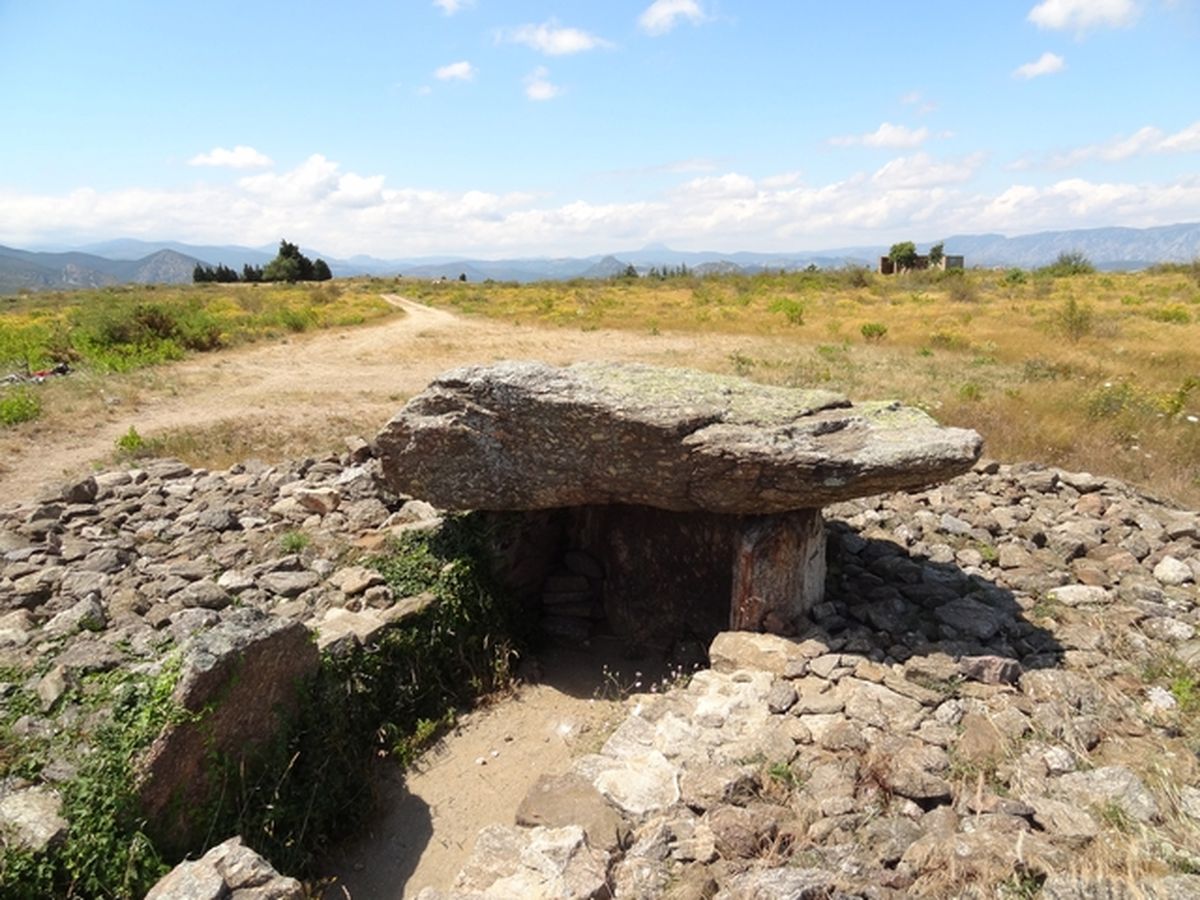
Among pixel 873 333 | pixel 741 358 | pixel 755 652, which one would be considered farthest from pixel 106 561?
pixel 873 333

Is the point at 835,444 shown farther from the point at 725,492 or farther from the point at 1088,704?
the point at 1088,704

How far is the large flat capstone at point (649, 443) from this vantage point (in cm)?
583

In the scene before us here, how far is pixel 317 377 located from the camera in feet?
58.3

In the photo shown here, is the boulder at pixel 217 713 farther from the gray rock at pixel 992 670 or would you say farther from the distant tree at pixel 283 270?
the distant tree at pixel 283 270

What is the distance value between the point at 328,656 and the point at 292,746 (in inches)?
28.1

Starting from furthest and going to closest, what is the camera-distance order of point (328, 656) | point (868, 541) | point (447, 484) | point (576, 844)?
point (868, 541) < point (447, 484) < point (328, 656) < point (576, 844)

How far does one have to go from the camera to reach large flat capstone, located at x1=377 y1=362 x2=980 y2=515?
5.83m

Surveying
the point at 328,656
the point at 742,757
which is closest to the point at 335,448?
the point at 328,656

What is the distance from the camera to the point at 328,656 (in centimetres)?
578

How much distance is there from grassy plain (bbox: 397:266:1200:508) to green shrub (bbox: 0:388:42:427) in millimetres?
13467

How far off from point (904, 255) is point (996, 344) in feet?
133

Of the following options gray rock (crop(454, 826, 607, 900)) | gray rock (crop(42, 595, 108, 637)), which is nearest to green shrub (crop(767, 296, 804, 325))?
gray rock (crop(42, 595, 108, 637))

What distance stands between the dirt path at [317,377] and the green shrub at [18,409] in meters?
0.53

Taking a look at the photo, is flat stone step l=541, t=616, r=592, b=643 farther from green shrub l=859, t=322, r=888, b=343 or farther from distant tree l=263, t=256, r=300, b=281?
distant tree l=263, t=256, r=300, b=281
